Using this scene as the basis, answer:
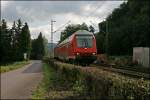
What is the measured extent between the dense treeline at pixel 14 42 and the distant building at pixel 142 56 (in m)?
76.7

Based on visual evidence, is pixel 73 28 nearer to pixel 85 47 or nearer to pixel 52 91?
pixel 85 47

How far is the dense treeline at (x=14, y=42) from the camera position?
13488 centimetres

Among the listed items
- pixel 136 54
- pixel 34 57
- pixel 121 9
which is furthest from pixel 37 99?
pixel 34 57

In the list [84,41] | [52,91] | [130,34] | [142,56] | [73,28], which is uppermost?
[73,28]

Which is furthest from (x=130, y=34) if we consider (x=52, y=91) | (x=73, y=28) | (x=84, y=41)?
(x=52, y=91)

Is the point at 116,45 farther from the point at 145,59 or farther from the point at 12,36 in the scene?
the point at 12,36

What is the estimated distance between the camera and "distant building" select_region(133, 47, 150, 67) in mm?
49294

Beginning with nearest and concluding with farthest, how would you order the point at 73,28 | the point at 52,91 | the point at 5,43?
the point at 52,91 < the point at 73,28 < the point at 5,43

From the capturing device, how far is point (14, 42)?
150125 mm

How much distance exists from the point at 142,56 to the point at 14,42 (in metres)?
103

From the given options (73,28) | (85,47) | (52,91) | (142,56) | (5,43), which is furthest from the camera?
(5,43)

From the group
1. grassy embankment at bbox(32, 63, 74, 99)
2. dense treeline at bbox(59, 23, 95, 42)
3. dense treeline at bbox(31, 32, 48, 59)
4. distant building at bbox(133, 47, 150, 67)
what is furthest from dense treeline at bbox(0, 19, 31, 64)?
grassy embankment at bbox(32, 63, 74, 99)

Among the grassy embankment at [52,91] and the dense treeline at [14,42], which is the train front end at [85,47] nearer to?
the grassy embankment at [52,91]

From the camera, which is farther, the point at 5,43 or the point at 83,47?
the point at 5,43
